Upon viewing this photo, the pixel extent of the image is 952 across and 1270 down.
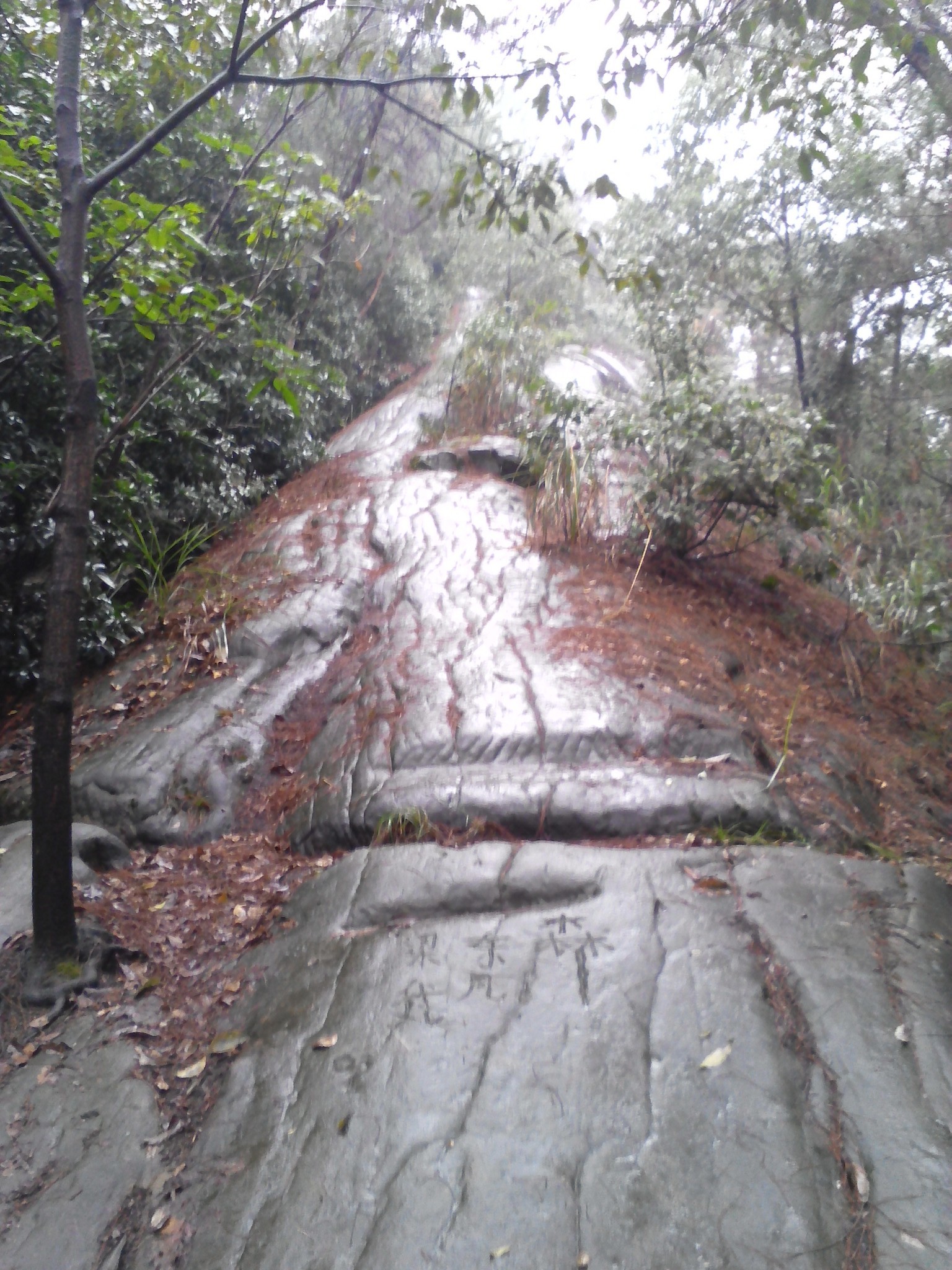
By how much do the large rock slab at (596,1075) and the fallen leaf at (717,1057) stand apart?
14 millimetres

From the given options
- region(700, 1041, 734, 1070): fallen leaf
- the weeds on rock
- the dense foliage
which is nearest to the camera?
region(700, 1041, 734, 1070): fallen leaf

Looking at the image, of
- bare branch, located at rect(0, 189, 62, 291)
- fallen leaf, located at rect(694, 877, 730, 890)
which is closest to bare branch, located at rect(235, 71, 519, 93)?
bare branch, located at rect(0, 189, 62, 291)

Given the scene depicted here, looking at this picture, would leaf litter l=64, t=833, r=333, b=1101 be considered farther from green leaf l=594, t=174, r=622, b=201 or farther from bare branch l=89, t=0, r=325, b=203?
green leaf l=594, t=174, r=622, b=201

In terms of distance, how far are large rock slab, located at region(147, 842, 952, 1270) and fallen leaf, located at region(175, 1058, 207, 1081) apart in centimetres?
15

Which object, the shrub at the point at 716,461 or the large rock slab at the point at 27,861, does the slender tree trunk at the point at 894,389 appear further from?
the large rock slab at the point at 27,861

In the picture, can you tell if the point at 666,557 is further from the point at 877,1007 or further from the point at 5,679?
the point at 5,679

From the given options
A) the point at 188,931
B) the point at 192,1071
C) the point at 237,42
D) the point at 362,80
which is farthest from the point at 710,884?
the point at 237,42

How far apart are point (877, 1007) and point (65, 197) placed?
413 centimetres

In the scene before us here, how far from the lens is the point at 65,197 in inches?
124

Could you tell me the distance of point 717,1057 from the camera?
2.70 metres

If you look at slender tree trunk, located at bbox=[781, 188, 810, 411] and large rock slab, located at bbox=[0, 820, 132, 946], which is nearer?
large rock slab, located at bbox=[0, 820, 132, 946]

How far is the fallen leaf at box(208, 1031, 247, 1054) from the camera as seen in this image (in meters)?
3.05

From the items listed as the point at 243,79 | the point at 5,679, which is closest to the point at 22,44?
the point at 243,79

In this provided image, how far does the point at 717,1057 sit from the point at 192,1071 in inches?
72.1
